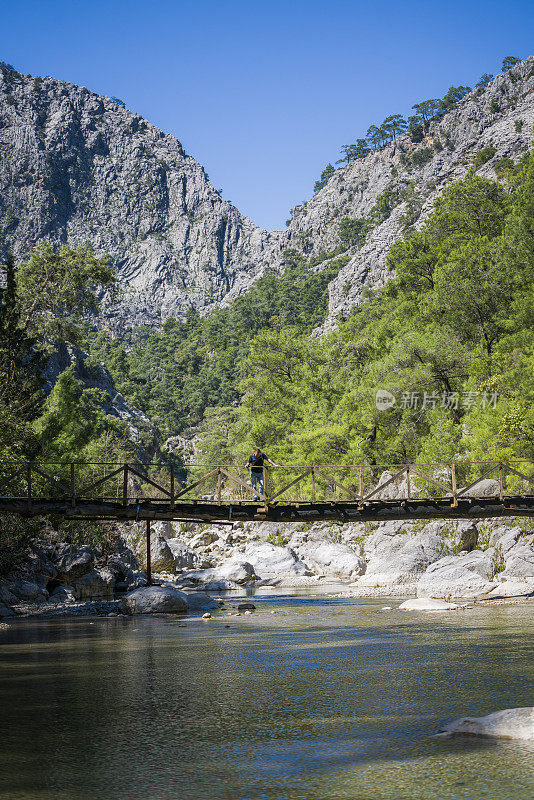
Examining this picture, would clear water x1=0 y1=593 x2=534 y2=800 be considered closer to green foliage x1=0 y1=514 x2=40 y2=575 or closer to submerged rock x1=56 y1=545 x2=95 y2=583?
green foliage x1=0 y1=514 x2=40 y2=575

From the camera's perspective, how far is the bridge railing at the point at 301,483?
20062mm

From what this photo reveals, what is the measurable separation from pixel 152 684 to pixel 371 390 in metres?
34.4

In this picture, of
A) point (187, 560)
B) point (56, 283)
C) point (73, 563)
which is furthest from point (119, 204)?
point (73, 563)

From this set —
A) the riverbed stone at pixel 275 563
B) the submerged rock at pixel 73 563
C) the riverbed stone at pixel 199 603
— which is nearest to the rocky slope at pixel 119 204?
the riverbed stone at pixel 275 563

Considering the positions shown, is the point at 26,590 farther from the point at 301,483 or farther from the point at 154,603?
the point at 301,483

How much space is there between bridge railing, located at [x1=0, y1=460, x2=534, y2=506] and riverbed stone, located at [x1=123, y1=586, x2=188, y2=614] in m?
2.98

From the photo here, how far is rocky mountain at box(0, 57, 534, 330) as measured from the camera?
14475 cm

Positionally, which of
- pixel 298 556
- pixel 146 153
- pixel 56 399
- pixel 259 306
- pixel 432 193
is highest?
pixel 146 153

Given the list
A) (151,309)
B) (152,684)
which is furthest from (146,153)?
(152,684)

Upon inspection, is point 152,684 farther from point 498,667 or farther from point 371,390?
point 371,390

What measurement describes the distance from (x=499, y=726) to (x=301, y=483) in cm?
4757

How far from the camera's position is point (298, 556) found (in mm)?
40938

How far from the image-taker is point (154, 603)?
22203 millimetres

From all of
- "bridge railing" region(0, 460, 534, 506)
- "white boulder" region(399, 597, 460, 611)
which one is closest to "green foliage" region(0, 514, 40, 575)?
"bridge railing" region(0, 460, 534, 506)
